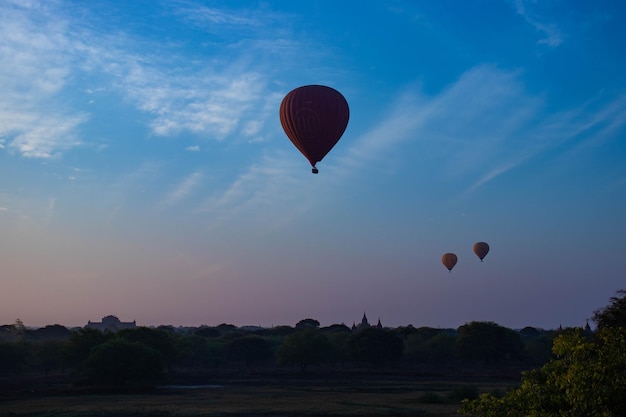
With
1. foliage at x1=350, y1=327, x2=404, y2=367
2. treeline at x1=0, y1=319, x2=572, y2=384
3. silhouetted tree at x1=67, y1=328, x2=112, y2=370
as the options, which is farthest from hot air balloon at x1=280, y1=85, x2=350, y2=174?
foliage at x1=350, y1=327, x2=404, y2=367

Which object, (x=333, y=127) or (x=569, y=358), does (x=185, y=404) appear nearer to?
(x=333, y=127)

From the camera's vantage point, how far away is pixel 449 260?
119 metres

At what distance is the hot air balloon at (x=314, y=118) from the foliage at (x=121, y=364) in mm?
36390

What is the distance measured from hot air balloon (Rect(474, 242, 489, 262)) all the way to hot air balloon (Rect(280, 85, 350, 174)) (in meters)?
64.4

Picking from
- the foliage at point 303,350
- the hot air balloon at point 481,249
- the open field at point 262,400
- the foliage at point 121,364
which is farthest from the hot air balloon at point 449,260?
the foliage at point 121,364

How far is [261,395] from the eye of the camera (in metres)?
59.4

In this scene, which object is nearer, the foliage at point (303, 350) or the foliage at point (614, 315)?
the foliage at point (614, 315)

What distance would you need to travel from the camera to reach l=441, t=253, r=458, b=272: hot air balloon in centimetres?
11862

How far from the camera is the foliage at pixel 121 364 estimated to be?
236 ft

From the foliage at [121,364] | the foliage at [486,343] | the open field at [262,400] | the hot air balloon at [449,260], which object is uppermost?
the hot air balloon at [449,260]

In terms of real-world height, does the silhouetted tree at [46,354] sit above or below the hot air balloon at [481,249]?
below

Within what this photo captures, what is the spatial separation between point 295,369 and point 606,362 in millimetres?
96766

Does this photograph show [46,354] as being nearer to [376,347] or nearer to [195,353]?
[195,353]

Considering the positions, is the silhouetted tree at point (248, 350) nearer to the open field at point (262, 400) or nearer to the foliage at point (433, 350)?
the foliage at point (433, 350)
